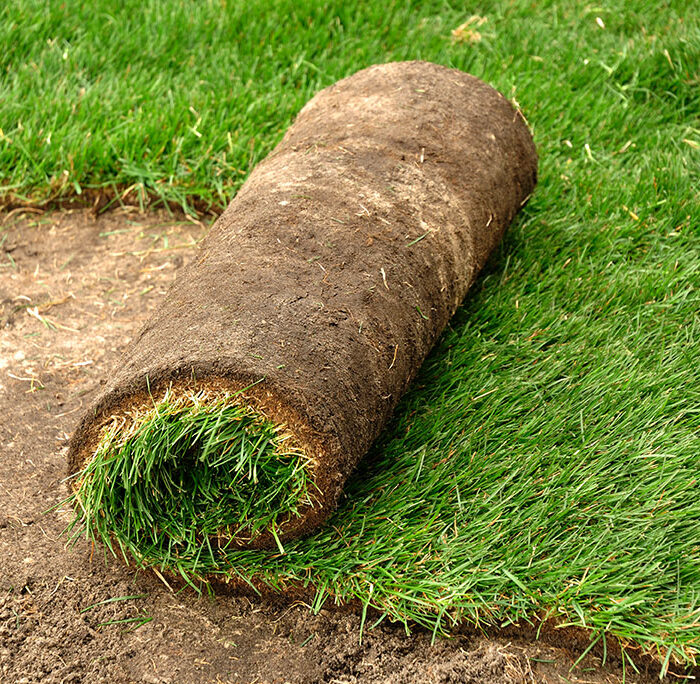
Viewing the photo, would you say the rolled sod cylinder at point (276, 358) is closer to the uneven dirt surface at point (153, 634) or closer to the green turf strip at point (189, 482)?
the green turf strip at point (189, 482)

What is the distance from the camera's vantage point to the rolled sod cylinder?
227 cm

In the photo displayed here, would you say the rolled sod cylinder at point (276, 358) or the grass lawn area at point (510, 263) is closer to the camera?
the rolled sod cylinder at point (276, 358)

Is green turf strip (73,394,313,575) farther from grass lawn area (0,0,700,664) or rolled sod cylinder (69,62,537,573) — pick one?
grass lawn area (0,0,700,664)

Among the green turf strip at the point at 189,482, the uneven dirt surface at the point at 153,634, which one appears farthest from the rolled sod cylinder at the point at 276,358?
the uneven dirt surface at the point at 153,634

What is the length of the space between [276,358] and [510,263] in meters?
1.63

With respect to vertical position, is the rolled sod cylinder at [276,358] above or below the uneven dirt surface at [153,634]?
above

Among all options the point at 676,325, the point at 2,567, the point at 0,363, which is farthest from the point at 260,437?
the point at 676,325

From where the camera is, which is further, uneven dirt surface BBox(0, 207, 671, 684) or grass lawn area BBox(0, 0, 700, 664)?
grass lawn area BBox(0, 0, 700, 664)

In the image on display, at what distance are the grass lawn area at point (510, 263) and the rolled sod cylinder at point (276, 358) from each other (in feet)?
0.66

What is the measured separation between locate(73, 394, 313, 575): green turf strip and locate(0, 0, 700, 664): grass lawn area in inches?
5.0

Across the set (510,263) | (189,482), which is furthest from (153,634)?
(510,263)

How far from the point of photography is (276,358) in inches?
89.9

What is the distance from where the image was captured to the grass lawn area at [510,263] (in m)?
2.39

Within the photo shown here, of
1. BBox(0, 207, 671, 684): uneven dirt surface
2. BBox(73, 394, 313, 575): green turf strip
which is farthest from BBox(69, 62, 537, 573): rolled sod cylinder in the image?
BBox(0, 207, 671, 684): uneven dirt surface
